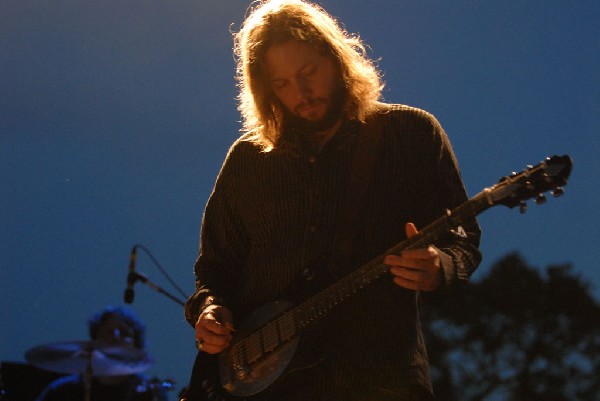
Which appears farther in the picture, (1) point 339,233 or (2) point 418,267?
(1) point 339,233

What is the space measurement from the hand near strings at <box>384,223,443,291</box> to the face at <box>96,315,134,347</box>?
5230mm

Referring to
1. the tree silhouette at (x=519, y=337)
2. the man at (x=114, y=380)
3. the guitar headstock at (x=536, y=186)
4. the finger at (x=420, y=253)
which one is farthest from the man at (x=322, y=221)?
the tree silhouette at (x=519, y=337)

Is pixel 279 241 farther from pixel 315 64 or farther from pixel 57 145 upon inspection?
pixel 57 145

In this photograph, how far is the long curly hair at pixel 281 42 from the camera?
9.97ft

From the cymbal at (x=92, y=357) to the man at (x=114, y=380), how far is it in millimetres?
77

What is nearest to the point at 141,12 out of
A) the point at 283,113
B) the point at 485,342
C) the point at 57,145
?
the point at 57,145

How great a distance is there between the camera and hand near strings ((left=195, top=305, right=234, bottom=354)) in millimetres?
2760

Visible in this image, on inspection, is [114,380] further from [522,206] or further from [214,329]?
[522,206]

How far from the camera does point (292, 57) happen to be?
3100 mm

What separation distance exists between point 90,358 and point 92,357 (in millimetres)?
119

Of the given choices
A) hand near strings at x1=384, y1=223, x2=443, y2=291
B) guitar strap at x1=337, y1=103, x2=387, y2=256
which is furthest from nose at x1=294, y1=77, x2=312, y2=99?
hand near strings at x1=384, y1=223, x2=443, y2=291

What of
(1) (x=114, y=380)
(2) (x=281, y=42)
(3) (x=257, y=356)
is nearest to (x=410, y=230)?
(3) (x=257, y=356)

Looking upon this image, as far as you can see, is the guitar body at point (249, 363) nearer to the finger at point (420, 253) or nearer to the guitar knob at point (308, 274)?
the guitar knob at point (308, 274)

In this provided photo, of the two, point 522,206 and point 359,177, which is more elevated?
point 359,177
